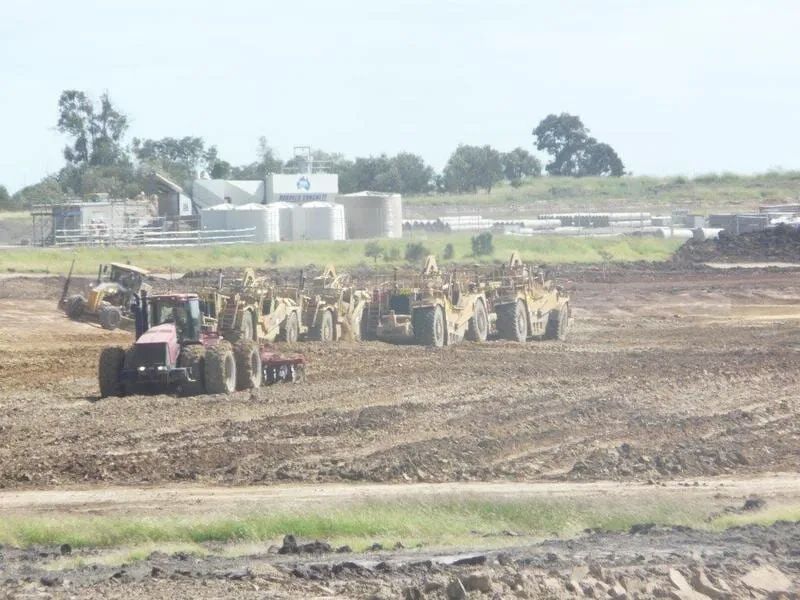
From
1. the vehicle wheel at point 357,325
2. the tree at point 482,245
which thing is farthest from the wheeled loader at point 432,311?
the tree at point 482,245

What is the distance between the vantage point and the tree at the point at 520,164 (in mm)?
128825

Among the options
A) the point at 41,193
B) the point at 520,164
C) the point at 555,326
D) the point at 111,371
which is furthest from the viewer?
the point at 520,164

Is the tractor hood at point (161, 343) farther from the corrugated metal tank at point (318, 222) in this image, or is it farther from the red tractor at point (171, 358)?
the corrugated metal tank at point (318, 222)

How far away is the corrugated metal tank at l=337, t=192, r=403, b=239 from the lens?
244 ft

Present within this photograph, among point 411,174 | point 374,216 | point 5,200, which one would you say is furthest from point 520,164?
point 374,216

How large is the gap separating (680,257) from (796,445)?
4192 cm

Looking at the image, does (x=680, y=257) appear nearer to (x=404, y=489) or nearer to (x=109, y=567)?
(x=404, y=489)

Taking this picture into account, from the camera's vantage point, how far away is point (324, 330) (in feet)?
112

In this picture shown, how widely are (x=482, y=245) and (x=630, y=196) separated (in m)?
40.1

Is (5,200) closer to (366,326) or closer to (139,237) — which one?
(139,237)

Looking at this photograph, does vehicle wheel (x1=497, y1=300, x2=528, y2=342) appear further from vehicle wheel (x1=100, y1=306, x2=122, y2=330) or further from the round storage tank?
the round storage tank

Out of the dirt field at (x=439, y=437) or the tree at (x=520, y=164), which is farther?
the tree at (x=520, y=164)

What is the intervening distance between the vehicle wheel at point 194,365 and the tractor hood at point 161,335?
282mm

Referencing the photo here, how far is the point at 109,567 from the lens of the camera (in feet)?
46.4
